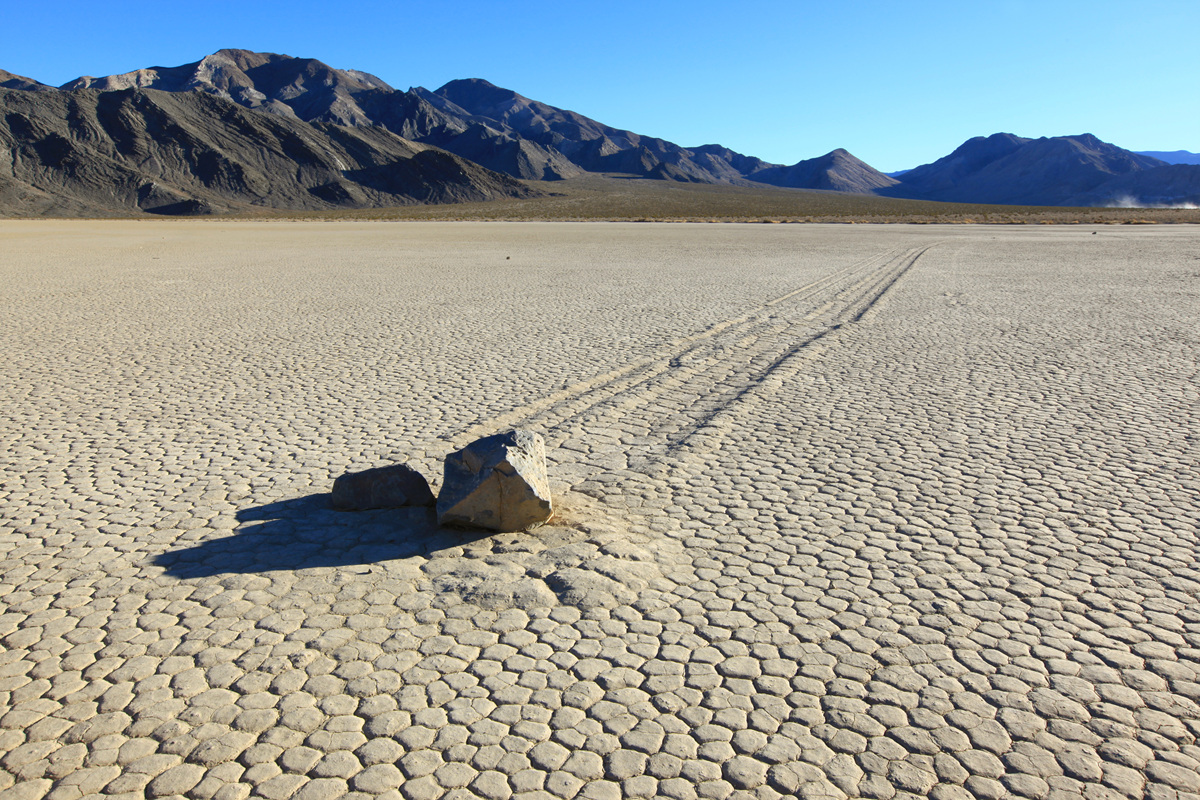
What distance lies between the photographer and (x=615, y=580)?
3830mm

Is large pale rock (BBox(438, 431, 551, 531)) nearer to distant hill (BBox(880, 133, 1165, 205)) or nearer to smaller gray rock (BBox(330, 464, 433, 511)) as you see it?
smaller gray rock (BBox(330, 464, 433, 511))

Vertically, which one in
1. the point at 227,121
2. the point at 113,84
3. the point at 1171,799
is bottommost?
the point at 1171,799

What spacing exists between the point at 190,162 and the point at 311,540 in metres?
101

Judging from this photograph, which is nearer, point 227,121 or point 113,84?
point 227,121

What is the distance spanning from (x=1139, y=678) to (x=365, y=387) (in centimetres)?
618

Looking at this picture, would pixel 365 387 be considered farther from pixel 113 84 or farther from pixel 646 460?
pixel 113 84

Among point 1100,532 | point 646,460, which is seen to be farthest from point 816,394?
point 1100,532

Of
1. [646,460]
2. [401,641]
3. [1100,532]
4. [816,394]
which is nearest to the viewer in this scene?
[401,641]

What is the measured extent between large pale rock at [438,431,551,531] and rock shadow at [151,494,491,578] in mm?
125

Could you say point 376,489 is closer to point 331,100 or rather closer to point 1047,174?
point 331,100

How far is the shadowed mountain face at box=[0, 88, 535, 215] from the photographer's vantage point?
81.1m

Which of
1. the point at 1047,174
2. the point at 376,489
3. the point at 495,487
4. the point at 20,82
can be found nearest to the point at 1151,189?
the point at 1047,174

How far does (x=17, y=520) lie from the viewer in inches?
176

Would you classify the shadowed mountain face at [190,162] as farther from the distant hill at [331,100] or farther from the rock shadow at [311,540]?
the rock shadow at [311,540]
